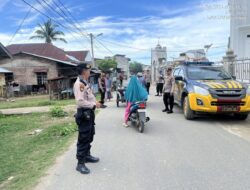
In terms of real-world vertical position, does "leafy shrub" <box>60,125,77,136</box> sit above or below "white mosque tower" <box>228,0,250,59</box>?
below

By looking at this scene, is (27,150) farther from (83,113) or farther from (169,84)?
(169,84)

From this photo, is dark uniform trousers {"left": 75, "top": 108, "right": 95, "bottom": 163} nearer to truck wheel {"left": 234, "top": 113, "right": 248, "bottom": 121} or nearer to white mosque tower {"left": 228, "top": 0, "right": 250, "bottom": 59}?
truck wheel {"left": 234, "top": 113, "right": 248, "bottom": 121}

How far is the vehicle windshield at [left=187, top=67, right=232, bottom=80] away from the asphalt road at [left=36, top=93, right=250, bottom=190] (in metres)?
2.24

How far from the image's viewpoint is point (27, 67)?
3269 cm

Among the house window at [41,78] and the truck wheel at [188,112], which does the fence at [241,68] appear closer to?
the truck wheel at [188,112]

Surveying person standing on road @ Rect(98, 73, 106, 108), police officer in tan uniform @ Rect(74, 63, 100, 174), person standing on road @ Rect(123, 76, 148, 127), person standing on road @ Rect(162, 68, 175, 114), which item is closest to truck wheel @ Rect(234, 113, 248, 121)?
person standing on road @ Rect(162, 68, 175, 114)

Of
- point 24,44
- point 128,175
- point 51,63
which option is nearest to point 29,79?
point 51,63

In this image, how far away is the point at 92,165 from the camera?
5121mm

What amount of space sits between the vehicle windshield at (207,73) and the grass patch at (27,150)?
4655 mm

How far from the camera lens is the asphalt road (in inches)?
166

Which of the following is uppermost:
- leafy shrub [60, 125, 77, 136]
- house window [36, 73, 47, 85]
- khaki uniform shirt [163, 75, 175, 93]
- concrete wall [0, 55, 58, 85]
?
concrete wall [0, 55, 58, 85]

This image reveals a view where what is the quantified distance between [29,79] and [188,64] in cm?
2577

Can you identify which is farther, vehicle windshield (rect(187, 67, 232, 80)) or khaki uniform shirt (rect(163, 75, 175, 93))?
khaki uniform shirt (rect(163, 75, 175, 93))

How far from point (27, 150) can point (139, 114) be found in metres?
3.03
